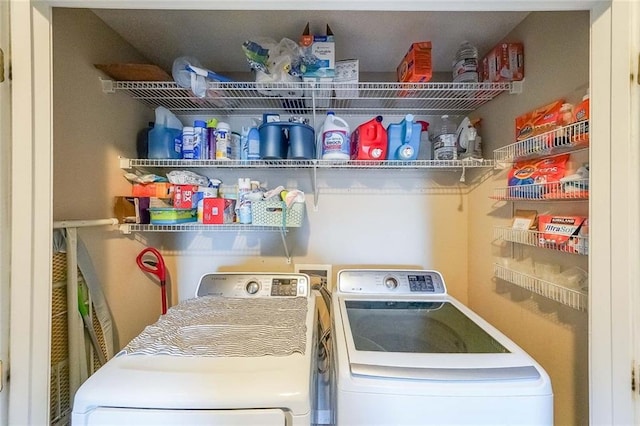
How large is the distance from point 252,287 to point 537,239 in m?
1.29

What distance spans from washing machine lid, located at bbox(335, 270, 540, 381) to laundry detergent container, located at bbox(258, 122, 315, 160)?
0.69 metres

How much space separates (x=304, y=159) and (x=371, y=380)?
3.60ft

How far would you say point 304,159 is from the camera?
66.9 inches

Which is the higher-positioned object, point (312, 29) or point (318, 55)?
point (312, 29)

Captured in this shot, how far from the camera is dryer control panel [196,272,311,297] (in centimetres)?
171

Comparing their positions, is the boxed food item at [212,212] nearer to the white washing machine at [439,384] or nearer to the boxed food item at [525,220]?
the white washing machine at [439,384]

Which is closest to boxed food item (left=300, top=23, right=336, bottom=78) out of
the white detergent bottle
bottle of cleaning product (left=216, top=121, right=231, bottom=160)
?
the white detergent bottle

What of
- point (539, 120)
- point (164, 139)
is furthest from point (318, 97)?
point (539, 120)

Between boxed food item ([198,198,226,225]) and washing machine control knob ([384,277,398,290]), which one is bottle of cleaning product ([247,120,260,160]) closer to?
boxed food item ([198,198,226,225])

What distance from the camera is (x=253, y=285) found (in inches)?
68.0

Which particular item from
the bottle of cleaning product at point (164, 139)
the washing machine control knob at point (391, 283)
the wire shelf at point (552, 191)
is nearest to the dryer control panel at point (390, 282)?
the washing machine control knob at point (391, 283)

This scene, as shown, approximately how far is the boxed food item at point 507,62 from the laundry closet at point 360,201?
0.04m

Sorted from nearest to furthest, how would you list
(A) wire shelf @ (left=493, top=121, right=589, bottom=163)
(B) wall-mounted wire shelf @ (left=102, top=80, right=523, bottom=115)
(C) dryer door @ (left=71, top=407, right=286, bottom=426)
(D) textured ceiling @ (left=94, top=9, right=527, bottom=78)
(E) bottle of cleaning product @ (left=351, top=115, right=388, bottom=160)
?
(C) dryer door @ (left=71, top=407, right=286, bottom=426)
(A) wire shelf @ (left=493, top=121, right=589, bottom=163)
(D) textured ceiling @ (left=94, top=9, right=527, bottom=78)
(B) wall-mounted wire shelf @ (left=102, top=80, right=523, bottom=115)
(E) bottle of cleaning product @ (left=351, top=115, right=388, bottom=160)

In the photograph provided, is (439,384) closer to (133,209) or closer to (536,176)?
(536,176)
